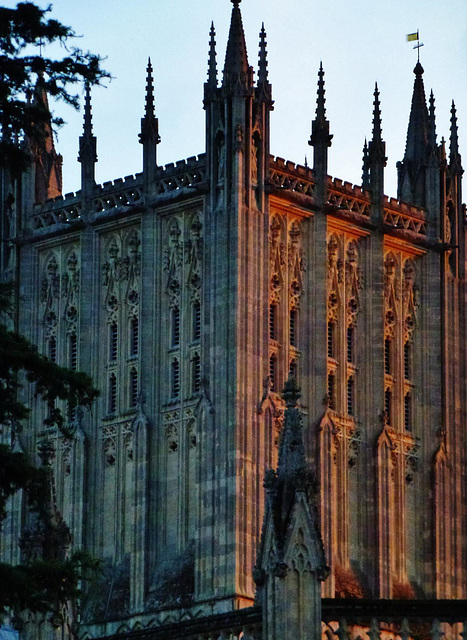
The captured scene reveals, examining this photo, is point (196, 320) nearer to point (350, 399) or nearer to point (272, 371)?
point (272, 371)

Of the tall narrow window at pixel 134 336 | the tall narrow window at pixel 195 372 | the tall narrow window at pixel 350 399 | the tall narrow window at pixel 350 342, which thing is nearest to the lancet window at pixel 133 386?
the tall narrow window at pixel 134 336

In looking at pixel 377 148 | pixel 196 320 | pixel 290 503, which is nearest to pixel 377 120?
pixel 377 148

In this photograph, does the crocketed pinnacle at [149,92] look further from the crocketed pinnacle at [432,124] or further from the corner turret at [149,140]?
the crocketed pinnacle at [432,124]

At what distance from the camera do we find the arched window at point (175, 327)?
72062mm

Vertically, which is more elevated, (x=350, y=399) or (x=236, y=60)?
(x=236, y=60)

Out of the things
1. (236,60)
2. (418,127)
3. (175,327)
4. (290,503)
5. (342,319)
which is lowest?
(290,503)

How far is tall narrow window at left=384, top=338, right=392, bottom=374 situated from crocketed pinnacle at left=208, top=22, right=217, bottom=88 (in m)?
8.84

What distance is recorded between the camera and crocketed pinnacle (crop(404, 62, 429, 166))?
3110 inches

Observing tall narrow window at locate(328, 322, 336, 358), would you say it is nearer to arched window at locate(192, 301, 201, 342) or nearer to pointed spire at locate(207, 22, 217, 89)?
arched window at locate(192, 301, 201, 342)

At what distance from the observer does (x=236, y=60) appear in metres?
72.1

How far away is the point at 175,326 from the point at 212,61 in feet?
22.7

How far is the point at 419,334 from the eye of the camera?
3029 inches

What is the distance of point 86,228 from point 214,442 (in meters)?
8.11

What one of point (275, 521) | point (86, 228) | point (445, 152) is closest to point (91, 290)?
point (86, 228)
